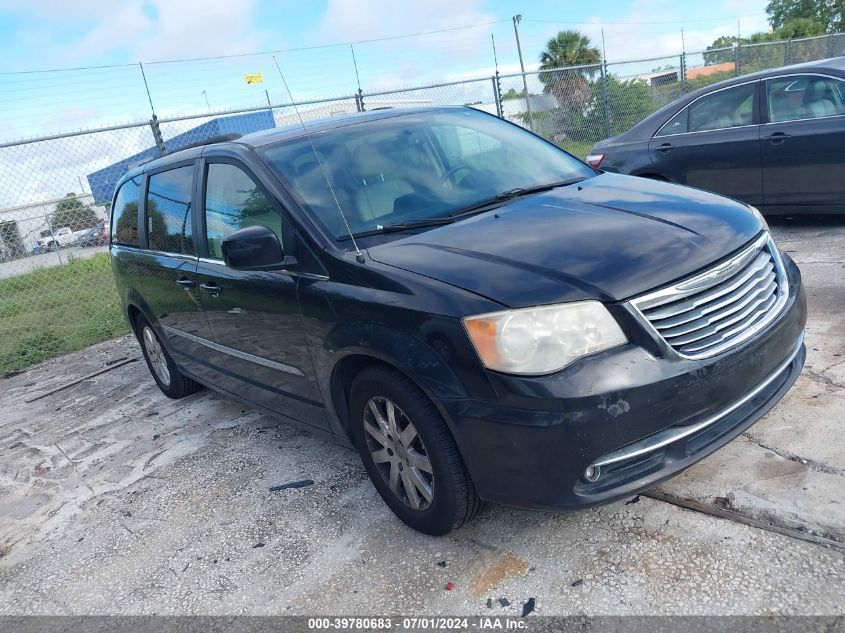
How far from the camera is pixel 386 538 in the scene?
119 inches

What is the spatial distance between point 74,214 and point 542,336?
856cm

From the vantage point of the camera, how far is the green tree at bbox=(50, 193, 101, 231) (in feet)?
30.1

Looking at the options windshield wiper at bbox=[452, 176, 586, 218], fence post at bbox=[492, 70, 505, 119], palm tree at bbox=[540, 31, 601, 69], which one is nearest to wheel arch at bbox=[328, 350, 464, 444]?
windshield wiper at bbox=[452, 176, 586, 218]

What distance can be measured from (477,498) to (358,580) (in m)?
0.58

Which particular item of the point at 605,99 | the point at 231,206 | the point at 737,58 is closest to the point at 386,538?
the point at 231,206

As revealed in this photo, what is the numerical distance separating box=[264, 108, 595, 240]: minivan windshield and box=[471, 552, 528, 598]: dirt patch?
4.78 ft

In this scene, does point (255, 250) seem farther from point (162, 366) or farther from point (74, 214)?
point (74, 214)

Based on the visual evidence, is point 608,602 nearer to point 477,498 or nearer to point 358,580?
point 477,498

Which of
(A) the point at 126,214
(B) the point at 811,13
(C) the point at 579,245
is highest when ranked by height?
(B) the point at 811,13

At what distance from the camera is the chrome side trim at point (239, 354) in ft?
11.4

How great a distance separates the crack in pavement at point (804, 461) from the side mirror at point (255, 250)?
2235mm

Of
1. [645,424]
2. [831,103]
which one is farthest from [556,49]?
[645,424]

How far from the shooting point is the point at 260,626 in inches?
104

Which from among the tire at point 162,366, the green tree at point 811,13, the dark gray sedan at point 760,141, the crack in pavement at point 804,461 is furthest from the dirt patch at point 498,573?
the green tree at point 811,13
